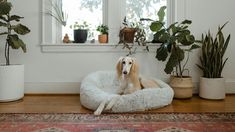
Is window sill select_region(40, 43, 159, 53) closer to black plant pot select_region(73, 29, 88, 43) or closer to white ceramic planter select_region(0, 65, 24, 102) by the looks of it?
black plant pot select_region(73, 29, 88, 43)

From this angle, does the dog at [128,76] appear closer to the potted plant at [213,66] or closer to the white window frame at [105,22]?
the white window frame at [105,22]

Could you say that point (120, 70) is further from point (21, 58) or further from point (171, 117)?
point (21, 58)

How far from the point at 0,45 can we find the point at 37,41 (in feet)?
1.72

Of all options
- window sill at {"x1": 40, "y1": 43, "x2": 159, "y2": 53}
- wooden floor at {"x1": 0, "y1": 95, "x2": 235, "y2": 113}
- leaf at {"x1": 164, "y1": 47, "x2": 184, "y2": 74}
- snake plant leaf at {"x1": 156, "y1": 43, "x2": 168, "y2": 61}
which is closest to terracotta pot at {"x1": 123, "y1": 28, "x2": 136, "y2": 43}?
window sill at {"x1": 40, "y1": 43, "x2": 159, "y2": 53}

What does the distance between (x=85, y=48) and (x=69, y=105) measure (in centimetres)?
101

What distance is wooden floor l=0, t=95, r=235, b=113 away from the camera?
2.89 meters

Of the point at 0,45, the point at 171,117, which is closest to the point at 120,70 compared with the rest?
the point at 171,117

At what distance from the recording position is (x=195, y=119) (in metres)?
2.53

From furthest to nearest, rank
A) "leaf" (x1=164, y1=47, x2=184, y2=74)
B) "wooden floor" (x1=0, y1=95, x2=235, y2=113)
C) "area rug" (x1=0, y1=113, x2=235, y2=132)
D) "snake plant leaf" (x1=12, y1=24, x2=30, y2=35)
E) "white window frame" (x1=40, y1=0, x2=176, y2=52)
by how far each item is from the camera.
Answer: "white window frame" (x1=40, y1=0, x2=176, y2=52), "leaf" (x1=164, y1=47, x2=184, y2=74), "snake plant leaf" (x1=12, y1=24, x2=30, y2=35), "wooden floor" (x1=0, y1=95, x2=235, y2=113), "area rug" (x1=0, y1=113, x2=235, y2=132)

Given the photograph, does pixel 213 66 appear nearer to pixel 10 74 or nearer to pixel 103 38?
pixel 103 38

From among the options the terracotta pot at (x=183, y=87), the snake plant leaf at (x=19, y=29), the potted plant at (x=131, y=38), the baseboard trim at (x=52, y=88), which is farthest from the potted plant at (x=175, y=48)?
the snake plant leaf at (x=19, y=29)

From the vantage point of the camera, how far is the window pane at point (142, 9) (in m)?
4.06

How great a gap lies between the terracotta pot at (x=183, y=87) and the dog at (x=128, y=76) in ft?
2.13

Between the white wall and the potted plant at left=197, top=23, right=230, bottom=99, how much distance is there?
298 mm
